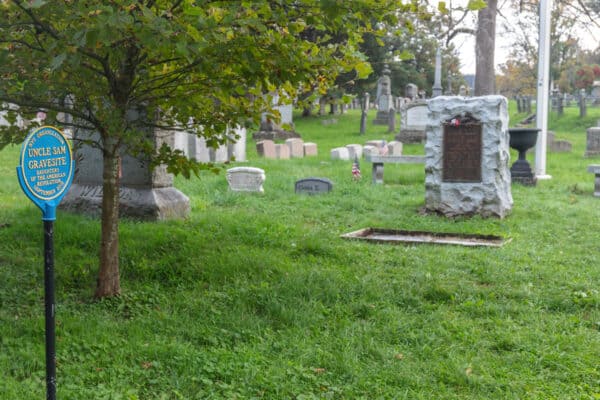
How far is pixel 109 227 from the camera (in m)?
5.51

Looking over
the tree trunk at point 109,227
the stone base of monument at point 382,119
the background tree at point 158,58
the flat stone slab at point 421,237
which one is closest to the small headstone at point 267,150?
the flat stone slab at point 421,237

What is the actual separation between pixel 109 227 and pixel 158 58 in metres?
1.42

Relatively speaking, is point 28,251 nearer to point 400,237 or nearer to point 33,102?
point 33,102

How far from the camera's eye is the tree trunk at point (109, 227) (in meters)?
5.51

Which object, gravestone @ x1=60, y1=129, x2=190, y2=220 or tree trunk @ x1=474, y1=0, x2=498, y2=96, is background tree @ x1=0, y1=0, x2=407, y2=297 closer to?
gravestone @ x1=60, y1=129, x2=190, y2=220

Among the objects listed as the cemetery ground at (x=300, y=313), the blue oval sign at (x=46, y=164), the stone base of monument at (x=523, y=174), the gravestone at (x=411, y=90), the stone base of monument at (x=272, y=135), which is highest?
the gravestone at (x=411, y=90)

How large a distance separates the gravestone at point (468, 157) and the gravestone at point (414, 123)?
1436 cm

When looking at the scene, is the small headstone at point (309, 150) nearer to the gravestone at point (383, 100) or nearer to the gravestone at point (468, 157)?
the gravestone at point (468, 157)

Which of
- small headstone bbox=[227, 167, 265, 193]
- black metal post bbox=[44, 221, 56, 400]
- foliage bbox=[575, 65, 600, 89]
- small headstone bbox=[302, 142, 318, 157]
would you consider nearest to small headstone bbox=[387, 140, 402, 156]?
small headstone bbox=[302, 142, 318, 157]

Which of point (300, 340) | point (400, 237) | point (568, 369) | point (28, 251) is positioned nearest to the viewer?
point (568, 369)

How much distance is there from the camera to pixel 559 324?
5.18 meters

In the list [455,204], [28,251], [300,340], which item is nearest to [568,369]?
[300,340]

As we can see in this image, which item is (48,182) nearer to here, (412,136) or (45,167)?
(45,167)

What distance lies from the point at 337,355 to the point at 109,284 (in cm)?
214
